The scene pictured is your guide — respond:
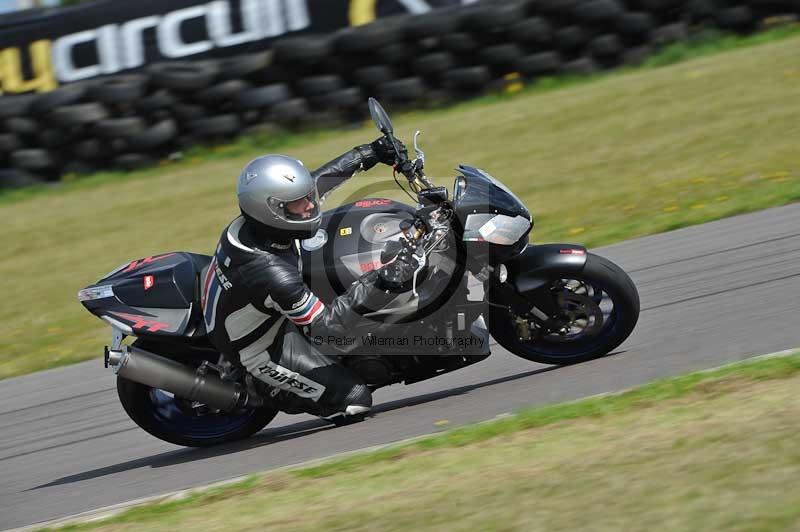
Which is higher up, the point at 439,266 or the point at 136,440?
the point at 439,266

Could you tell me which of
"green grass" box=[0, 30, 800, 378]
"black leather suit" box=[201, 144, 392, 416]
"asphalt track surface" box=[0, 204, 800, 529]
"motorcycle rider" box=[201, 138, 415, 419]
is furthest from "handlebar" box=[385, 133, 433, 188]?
"green grass" box=[0, 30, 800, 378]

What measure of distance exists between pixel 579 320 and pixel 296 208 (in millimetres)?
1518

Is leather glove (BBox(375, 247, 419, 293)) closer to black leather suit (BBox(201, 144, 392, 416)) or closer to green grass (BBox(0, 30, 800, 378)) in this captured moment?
black leather suit (BBox(201, 144, 392, 416))

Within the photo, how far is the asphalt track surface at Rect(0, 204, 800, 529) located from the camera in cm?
493

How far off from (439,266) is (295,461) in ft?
3.70

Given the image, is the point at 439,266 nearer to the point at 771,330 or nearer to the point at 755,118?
the point at 771,330

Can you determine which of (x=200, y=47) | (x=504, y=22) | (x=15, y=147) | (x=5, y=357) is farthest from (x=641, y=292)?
(x=15, y=147)

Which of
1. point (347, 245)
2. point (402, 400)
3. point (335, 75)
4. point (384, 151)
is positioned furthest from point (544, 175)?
point (347, 245)

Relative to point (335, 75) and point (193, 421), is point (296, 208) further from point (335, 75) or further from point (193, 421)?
point (335, 75)

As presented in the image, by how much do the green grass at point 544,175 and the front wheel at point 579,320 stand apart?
2887 millimetres

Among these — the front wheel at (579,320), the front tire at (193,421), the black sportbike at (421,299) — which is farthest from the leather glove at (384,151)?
the front tire at (193,421)

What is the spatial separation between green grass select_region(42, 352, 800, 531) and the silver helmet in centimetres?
108

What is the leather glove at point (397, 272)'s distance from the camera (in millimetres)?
4652

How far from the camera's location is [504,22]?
12.2 m
